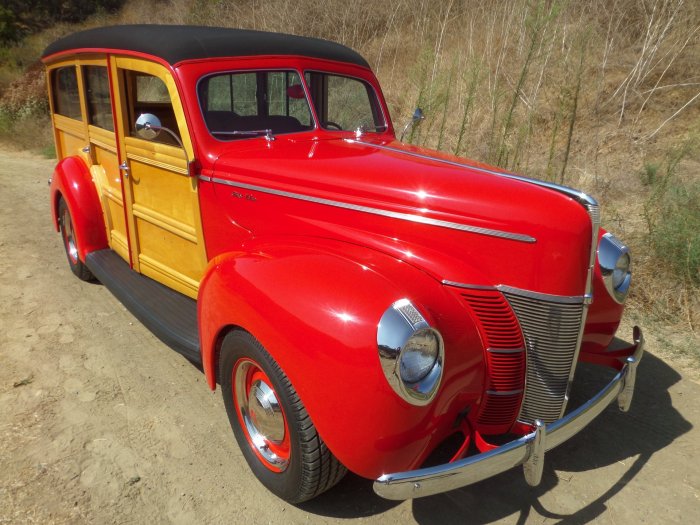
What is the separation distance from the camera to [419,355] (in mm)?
1625

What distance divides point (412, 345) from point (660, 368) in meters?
2.22

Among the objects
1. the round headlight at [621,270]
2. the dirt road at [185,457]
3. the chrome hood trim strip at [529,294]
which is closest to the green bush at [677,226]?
the dirt road at [185,457]

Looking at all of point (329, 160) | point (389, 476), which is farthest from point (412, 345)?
point (329, 160)

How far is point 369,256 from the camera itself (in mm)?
2014

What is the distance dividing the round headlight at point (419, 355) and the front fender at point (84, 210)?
3021mm

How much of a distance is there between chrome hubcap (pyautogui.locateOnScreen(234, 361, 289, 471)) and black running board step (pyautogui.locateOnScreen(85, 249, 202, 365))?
37 centimetres

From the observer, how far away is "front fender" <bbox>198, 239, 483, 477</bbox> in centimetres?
161

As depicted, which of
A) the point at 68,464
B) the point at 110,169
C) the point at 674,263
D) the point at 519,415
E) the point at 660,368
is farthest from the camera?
the point at 674,263

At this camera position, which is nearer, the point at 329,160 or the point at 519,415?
the point at 519,415

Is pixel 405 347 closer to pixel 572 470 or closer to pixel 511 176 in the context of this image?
pixel 511 176

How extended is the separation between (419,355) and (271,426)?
795 mm

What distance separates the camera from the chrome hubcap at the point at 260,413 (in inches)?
80.4

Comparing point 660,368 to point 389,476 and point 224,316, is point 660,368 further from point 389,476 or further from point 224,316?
point 224,316

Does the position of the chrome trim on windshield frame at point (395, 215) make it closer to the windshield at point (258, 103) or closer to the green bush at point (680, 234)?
the windshield at point (258, 103)
